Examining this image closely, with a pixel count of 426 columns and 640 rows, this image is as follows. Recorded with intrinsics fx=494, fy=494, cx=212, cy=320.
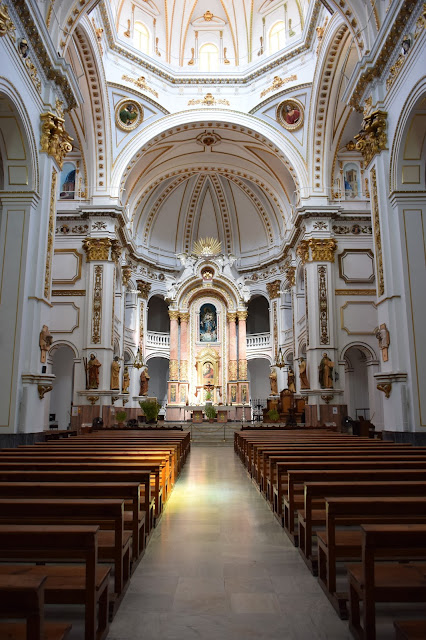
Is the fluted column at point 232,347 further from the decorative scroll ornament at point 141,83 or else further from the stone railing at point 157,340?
the decorative scroll ornament at point 141,83

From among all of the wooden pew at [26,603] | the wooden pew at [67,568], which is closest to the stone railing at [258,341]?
the wooden pew at [67,568]

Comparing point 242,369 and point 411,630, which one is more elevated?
point 242,369

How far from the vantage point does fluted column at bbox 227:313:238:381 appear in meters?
28.6

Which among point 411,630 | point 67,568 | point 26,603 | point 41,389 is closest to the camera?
point 26,603

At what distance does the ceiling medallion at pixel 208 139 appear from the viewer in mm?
23625

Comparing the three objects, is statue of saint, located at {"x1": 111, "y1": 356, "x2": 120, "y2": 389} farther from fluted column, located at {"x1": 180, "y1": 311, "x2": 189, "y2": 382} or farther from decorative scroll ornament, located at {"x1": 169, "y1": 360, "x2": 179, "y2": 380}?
fluted column, located at {"x1": 180, "y1": 311, "x2": 189, "y2": 382}

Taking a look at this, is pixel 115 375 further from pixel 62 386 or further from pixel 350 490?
pixel 350 490

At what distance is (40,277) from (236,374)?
19053 millimetres

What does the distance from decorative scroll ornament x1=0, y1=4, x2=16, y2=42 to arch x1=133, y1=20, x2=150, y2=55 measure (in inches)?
568

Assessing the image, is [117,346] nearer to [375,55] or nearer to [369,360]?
[369,360]

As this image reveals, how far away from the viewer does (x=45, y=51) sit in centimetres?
1059

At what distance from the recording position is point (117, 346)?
2294cm

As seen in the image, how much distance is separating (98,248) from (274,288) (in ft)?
35.6

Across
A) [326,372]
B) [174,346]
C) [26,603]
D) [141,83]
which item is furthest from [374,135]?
[174,346]
